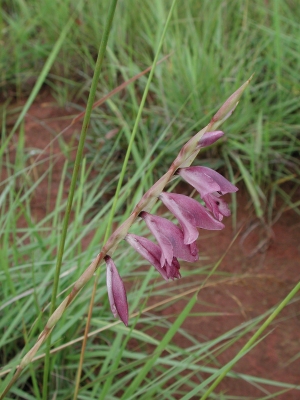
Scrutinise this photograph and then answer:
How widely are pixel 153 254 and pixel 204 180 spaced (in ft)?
0.33

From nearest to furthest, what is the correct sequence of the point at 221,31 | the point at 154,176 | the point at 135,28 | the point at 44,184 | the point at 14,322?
the point at 14,322 → the point at 154,176 → the point at 44,184 → the point at 221,31 → the point at 135,28

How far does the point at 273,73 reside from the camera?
229cm

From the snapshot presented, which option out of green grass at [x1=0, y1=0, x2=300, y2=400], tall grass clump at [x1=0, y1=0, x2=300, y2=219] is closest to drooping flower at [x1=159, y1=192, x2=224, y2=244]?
green grass at [x1=0, y1=0, x2=300, y2=400]

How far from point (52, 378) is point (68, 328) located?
0.12 m

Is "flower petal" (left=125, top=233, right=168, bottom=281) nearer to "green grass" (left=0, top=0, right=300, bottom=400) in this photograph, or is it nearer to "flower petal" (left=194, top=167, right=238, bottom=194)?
"flower petal" (left=194, top=167, right=238, bottom=194)

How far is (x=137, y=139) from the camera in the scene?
6.91 feet

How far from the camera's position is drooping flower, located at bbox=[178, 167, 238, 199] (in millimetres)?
514

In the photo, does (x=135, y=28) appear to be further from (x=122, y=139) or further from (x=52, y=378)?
(x=52, y=378)

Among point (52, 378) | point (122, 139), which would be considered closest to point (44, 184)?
point (122, 139)

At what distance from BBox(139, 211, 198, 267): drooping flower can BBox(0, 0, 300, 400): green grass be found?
2.19 ft

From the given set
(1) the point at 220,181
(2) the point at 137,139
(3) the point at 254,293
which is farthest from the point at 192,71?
(1) the point at 220,181

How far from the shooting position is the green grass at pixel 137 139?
1293 millimetres

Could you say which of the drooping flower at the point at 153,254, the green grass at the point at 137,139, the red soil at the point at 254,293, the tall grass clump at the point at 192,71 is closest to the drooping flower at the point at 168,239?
the drooping flower at the point at 153,254

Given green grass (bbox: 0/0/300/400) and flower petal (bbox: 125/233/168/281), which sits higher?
flower petal (bbox: 125/233/168/281)
